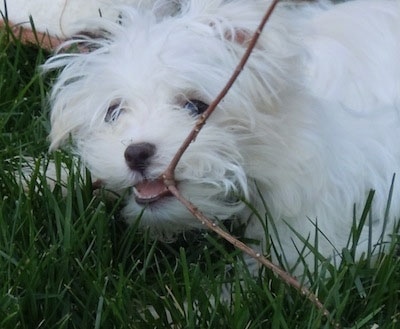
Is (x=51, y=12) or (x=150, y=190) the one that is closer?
(x=150, y=190)

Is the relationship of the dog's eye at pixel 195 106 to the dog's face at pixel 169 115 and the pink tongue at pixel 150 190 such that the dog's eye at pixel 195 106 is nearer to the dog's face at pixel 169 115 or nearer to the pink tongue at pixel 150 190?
the dog's face at pixel 169 115

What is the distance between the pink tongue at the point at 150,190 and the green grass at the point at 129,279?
135 mm

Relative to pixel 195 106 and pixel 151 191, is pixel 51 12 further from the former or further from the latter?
pixel 151 191

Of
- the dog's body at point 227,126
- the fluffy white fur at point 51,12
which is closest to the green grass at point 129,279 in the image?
the dog's body at point 227,126

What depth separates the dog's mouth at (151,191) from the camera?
7.13 ft

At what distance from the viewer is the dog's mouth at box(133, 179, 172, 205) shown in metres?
2.17

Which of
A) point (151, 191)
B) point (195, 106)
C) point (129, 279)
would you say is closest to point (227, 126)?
point (195, 106)

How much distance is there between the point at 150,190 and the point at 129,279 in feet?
0.69

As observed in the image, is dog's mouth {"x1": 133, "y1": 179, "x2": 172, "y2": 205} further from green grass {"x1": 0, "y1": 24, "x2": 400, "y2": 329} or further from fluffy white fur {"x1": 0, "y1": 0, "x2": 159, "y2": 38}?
fluffy white fur {"x1": 0, "y1": 0, "x2": 159, "y2": 38}

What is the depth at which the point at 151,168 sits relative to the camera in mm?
2119

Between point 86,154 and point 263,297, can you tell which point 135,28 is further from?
point 263,297

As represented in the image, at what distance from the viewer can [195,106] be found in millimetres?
2266

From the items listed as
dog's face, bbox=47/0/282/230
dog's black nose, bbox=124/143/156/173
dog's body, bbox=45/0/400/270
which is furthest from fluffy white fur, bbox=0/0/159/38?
dog's black nose, bbox=124/143/156/173

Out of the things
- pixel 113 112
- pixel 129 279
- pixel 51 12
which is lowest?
pixel 129 279
